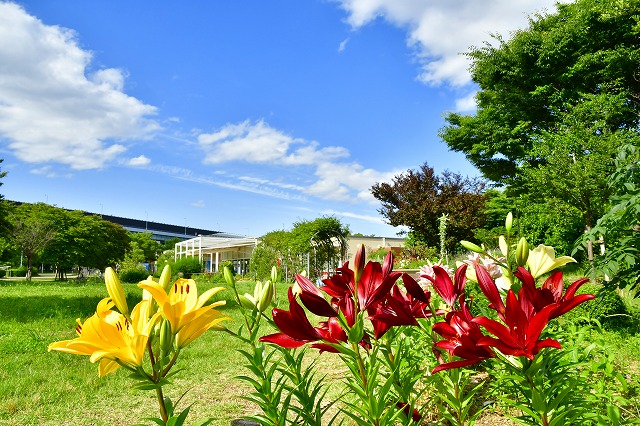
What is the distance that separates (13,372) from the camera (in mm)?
4102

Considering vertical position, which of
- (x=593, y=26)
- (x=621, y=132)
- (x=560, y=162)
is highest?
(x=593, y=26)

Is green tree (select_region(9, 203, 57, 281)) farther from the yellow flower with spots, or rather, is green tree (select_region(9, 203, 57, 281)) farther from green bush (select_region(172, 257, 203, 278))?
the yellow flower with spots

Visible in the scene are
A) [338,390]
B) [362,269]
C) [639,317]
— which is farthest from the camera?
[639,317]

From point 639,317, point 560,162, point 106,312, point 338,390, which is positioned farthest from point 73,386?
point 560,162

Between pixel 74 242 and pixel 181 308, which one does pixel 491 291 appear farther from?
pixel 74 242

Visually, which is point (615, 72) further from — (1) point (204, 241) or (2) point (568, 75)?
(1) point (204, 241)

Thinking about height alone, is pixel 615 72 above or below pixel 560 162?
above

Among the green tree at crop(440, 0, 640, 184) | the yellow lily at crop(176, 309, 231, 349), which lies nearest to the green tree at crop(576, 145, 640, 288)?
the yellow lily at crop(176, 309, 231, 349)

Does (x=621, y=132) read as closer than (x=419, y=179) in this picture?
Yes

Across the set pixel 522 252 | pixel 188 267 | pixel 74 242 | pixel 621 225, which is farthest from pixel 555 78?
pixel 74 242

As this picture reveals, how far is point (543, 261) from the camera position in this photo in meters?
0.73

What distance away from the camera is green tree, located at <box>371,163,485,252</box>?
19.3 meters

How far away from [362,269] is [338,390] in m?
2.97

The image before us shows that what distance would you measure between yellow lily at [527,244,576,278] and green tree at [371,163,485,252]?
58.7 feet
